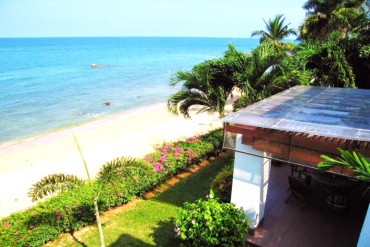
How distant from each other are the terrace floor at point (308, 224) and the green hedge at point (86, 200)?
3075 mm

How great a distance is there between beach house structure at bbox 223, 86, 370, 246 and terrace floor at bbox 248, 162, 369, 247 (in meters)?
0.09

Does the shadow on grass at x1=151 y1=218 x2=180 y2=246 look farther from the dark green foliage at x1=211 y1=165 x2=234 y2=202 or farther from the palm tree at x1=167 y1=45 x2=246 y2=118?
the palm tree at x1=167 y1=45 x2=246 y2=118

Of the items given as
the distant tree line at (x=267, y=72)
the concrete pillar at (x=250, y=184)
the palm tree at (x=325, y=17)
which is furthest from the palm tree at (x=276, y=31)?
the concrete pillar at (x=250, y=184)

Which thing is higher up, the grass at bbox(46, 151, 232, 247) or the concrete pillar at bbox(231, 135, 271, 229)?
the concrete pillar at bbox(231, 135, 271, 229)

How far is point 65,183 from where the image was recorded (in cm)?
545

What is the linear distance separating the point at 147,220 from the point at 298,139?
484cm

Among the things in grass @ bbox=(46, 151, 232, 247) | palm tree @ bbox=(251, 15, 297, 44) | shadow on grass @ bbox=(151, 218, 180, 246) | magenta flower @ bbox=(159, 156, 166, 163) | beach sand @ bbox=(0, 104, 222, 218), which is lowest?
beach sand @ bbox=(0, 104, 222, 218)

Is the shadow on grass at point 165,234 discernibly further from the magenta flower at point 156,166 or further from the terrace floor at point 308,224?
the magenta flower at point 156,166

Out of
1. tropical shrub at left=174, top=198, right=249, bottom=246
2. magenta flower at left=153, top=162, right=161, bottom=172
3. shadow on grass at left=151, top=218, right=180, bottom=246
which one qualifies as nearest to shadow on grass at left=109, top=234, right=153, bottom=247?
shadow on grass at left=151, top=218, right=180, bottom=246

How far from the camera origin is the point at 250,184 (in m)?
5.52

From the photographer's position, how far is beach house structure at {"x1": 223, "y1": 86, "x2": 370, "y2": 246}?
12.3 feet

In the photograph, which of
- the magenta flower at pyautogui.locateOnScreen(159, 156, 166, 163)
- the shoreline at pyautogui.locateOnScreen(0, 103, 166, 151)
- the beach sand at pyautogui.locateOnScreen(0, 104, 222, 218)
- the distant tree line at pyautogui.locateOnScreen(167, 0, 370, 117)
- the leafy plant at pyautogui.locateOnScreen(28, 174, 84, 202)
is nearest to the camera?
the leafy plant at pyautogui.locateOnScreen(28, 174, 84, 202)

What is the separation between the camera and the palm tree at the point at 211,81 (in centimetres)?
959

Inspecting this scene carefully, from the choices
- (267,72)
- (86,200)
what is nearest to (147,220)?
(86,200)
